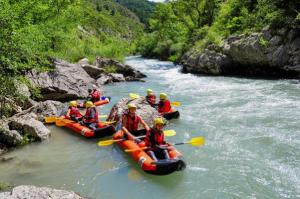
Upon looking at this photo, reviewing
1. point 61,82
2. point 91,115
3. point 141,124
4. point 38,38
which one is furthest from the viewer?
point 61,82

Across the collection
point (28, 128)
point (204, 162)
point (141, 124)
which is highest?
point (28, 128)

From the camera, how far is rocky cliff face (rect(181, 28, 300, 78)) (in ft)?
68.0

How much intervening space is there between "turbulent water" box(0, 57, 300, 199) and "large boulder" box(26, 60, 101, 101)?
13.6ft

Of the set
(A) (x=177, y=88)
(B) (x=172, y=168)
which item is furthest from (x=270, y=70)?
(B) (x=172, y=168)

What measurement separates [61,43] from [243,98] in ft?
43.7

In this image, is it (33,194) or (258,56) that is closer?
(33,194)

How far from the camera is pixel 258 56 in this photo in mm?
21938

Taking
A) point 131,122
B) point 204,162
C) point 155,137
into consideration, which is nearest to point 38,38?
point 131,122

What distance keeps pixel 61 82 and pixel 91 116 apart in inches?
234

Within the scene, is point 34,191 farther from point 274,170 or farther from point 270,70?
point 270,70

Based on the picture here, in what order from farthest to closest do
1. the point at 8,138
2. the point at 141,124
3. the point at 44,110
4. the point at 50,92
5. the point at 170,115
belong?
the point at 50,92 → the point at 44,110 → the point at 170,115 → the point at 141,124 → the point at 8,138

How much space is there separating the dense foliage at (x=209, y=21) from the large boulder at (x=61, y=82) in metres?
11.0

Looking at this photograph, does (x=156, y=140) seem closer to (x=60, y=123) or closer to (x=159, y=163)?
(x=159, y=163)

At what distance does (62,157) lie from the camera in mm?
10461
